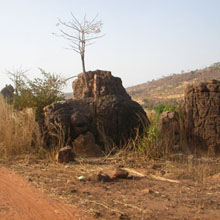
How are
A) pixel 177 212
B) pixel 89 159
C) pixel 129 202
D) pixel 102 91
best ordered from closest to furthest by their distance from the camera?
pixel 177 212 < pixel 129 202 < pixel 89 159 < pixel 102 91

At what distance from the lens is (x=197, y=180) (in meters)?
5.22

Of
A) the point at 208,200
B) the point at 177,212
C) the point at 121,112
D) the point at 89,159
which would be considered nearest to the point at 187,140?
the point at 121,112

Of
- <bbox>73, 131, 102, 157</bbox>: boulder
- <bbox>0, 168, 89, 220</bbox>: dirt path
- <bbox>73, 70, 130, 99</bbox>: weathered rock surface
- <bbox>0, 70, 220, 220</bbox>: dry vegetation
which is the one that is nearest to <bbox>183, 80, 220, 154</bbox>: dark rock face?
<bbox>0, 70, 220, 220</bbox>: dry vegetation

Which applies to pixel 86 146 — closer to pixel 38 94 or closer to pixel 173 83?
pixel 38 94

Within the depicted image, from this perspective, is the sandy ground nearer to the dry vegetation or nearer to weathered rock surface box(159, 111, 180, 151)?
the dry vegetation

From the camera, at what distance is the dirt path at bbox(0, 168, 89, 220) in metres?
3.70

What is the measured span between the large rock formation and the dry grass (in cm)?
38

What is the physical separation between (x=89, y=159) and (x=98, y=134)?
3.00 feet

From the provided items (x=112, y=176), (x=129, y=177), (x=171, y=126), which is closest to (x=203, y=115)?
(x=171, y=126)

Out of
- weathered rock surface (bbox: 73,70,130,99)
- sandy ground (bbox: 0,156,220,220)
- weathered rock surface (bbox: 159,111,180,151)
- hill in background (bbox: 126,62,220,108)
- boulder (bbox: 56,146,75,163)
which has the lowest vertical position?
sandy ground (bbox: 0,156,220,220)

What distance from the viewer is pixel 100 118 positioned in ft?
25.5

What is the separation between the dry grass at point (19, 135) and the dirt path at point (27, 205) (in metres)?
2.05

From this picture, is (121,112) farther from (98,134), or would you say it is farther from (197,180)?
(197,180)

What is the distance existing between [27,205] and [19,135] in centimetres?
336
